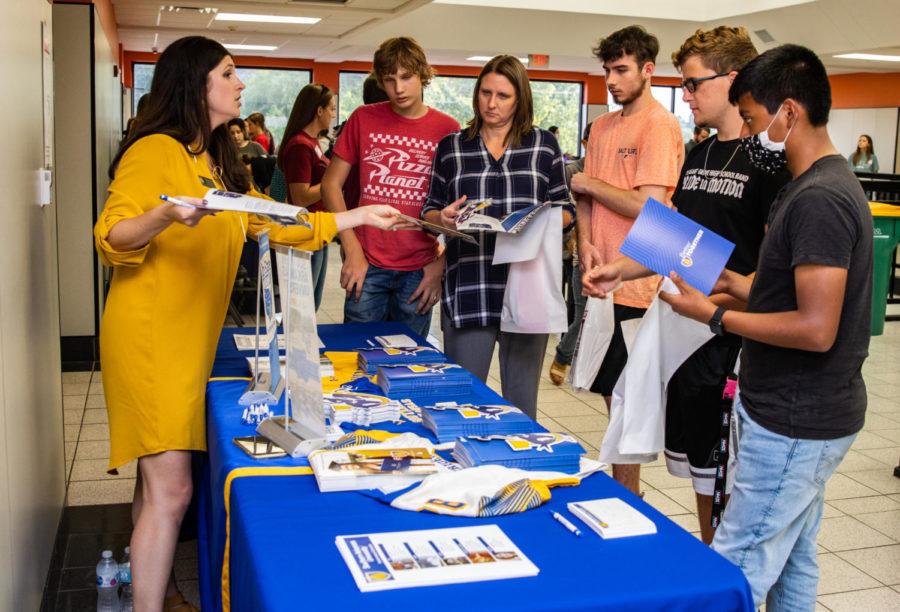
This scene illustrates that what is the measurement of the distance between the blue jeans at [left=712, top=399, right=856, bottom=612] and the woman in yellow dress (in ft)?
4.63

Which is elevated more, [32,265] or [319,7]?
[319,7]

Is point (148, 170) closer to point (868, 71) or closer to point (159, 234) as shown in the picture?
point (159, 234)

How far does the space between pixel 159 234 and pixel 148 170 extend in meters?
0.17

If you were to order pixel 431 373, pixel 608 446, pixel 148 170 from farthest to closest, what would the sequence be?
pixel 608 446 < pixel 431 373 < pixel 148 170

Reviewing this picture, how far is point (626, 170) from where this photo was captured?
10.1 feet

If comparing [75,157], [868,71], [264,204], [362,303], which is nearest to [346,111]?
[868,71]

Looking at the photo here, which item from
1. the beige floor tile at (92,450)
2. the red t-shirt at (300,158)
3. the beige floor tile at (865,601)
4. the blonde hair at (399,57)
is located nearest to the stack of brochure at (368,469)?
the blonde hair at (399,57)

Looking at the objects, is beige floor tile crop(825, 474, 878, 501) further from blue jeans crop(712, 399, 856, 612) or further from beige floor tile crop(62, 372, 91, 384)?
beige floor tile crop(62, 372, 91, 384)

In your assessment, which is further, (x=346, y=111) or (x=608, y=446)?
(x=346, y=111)

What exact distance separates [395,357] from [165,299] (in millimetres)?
703

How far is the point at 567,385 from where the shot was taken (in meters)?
5.75

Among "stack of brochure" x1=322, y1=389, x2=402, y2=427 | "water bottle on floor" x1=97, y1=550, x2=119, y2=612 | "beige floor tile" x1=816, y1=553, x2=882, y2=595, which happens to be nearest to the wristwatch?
"stack of brochure" x1=322, y1=389, x2=402, y2=427

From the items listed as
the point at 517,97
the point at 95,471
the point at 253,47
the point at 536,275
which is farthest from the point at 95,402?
the point at 253,47

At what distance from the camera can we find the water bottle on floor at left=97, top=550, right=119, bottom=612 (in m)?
2.63
